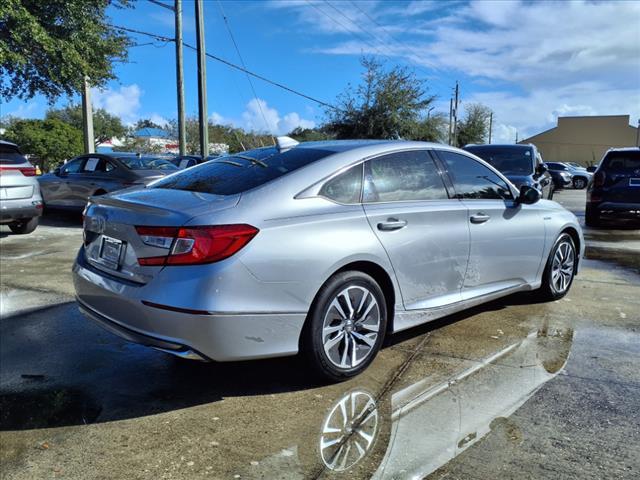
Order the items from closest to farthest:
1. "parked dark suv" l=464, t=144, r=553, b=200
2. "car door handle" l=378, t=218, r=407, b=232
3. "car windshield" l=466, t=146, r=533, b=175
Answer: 1. "car door handle" l=378, t=218, r=407, b=232
2. "parked dark suv" l=464, t=144, r=553, b=200
3. "car windshield" l=466, t=146, r=533, b=175

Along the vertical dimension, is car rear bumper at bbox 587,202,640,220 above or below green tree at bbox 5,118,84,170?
below

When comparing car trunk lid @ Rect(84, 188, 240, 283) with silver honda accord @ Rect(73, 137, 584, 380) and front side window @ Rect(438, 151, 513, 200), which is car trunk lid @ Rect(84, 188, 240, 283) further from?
front side window @ Rect(438, 151, 513, 200)

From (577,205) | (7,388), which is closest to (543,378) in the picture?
(7,388)

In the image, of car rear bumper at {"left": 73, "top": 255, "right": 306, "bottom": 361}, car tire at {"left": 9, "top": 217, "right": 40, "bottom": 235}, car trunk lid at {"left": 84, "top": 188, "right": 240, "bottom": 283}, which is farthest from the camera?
car tire at {"left": 9, "top": 217, "right": 40, "bottom": 235}

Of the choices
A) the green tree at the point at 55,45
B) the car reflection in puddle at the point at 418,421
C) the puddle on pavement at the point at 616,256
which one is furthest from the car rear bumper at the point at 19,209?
the puddle on pavement at the point at 616,256

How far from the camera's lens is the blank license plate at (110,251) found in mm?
3295

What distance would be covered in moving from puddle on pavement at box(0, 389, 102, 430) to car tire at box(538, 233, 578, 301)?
4192 millimetres

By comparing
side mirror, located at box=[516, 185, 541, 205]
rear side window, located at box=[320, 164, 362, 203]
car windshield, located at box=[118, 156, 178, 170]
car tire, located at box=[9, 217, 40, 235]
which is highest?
car windshield, located at box=[118, 156, 178, 170]

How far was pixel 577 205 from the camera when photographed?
18.5m

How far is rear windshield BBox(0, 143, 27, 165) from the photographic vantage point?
353 inches

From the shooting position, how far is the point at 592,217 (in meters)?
12.0

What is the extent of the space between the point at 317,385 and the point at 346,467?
918 millimetres

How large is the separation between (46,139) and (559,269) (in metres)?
54.6

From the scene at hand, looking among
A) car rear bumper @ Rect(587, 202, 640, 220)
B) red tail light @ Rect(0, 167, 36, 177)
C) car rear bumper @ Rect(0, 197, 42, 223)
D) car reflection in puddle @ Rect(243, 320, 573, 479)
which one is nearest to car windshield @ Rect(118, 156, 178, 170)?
red tail light @ Rect(0, 167, 36, 177)
